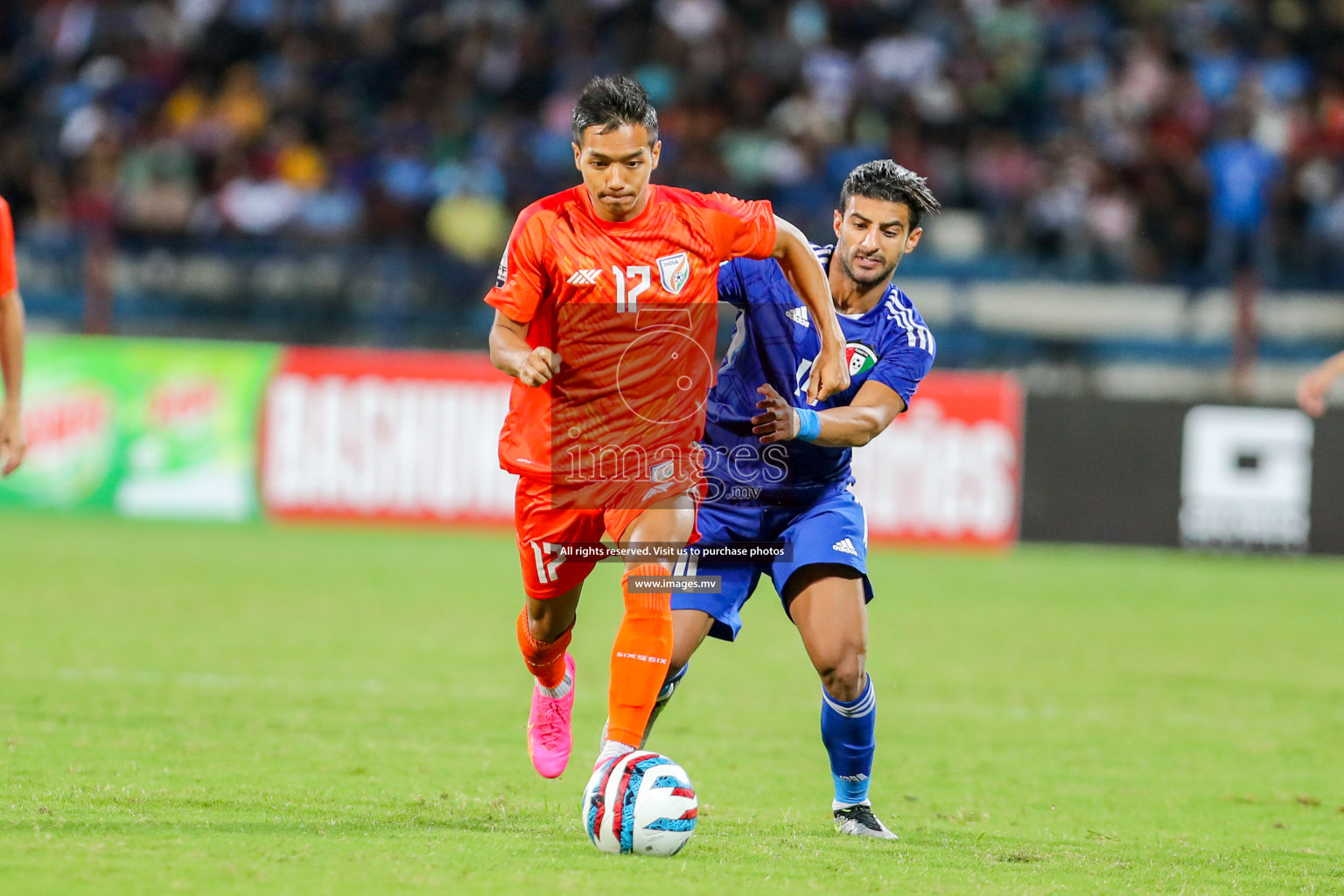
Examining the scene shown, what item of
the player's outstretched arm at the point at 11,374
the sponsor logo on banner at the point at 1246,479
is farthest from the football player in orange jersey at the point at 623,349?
the sponsor logo on banner at the point at 1246,479

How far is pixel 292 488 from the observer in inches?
613

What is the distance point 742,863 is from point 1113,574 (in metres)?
10.0

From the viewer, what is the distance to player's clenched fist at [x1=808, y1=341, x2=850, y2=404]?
557cm

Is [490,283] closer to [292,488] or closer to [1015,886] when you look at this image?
[292,488]

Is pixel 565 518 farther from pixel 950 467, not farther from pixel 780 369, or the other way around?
pixel 950 467

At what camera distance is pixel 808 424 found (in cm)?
546

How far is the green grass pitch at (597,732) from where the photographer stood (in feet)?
15.9

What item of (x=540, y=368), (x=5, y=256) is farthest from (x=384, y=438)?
(x=540, y=368)

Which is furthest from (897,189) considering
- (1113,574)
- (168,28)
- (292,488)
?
(168,28)

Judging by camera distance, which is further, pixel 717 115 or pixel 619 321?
pixel 717 115

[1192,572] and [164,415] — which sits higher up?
[164,415]

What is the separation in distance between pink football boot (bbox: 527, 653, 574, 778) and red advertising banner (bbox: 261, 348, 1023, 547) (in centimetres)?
884

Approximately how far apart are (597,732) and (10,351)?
2995 mm

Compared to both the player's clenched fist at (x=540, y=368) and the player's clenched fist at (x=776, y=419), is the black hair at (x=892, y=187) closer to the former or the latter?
the player's clenched fist at (x=776, y=419)
